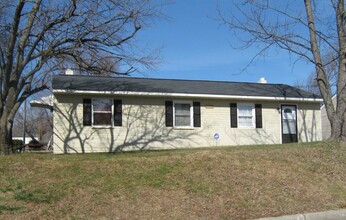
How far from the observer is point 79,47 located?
13.7 meters

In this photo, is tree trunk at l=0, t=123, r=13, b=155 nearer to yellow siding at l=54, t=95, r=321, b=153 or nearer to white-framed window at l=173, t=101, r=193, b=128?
yellow siding at l=54, t=95, r=321, b=153

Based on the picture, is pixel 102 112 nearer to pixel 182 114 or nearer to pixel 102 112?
pixel 102 112

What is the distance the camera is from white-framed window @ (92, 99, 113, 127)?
17703 millimetres

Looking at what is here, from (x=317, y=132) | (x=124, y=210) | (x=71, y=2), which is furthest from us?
(x=317, y=132)

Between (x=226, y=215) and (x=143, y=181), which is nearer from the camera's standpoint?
(x=226, y=215)

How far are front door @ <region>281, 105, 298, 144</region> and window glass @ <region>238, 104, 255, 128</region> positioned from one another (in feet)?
5.88

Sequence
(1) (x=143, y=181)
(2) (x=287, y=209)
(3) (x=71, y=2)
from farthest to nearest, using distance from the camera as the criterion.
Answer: (3) (x=71, y=2), (1) (x=143, y=181), (2) (x=287, y=209)

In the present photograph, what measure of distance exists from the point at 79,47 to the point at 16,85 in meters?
2.40

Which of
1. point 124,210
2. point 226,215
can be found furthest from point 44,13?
point 226,215

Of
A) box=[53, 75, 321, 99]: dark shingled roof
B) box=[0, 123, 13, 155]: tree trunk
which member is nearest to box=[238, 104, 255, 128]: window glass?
box=[53, 75, 321, 99]: dark shingled roof

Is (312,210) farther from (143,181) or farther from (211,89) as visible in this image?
(211,89)

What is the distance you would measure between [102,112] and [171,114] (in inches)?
125

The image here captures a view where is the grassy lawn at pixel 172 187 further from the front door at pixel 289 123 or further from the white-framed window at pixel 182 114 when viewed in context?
the front door at pixel 289 123

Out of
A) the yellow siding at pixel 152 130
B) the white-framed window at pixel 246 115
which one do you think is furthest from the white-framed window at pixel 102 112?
the white-framed window at pixel 246 115
